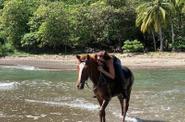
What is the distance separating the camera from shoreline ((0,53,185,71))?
4567 centimetres

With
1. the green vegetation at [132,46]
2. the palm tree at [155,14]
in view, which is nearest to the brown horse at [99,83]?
the palm tree at [155,14]

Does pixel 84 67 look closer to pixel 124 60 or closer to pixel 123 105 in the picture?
pixel 123 105

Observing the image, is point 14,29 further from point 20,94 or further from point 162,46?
point 20,94

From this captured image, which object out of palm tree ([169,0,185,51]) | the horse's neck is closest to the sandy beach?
palm tree ([169,0,185,51])

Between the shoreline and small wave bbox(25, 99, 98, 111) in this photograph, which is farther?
the shoreline

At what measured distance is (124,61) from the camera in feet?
162

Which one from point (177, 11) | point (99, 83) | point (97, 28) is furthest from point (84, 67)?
point (97, 28)

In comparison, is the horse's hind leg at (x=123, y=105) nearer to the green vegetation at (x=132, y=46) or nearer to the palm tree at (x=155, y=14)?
the palm tree at (x=155, y=14)

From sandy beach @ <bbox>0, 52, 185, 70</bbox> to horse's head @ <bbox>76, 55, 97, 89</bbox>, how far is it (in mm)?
32735

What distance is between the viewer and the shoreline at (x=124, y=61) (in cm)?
4567

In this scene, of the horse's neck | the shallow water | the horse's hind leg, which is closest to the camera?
the horse's neck

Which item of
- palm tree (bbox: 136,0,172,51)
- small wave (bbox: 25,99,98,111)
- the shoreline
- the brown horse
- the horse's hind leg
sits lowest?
the shoreline

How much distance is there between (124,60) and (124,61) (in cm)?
79

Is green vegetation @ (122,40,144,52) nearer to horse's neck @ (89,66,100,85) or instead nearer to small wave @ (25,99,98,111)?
small wave @ (25,99,98,111)
